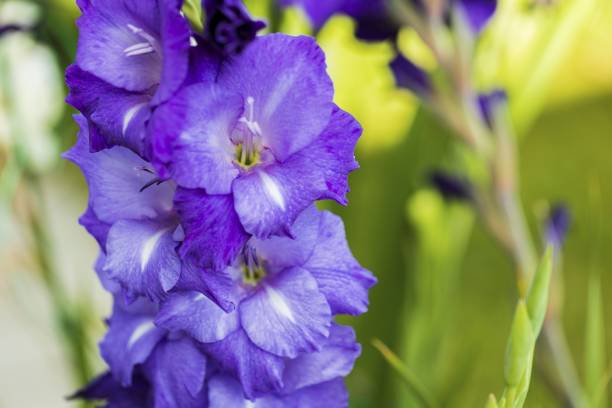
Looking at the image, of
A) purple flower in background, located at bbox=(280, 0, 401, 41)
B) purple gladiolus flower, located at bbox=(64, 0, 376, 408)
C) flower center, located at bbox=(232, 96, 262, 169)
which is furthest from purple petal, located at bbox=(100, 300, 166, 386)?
purple flower in background, located at bbox=(280, 0, 401, 41)

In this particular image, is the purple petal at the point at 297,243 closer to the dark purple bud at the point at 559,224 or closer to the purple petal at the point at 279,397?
the purple petal at the point at 279,397

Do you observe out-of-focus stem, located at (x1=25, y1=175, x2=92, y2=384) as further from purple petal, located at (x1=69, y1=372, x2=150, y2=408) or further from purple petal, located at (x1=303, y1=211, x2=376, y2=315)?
purple petal, located at (x1=303, y1=211, x2=376, y2=315)

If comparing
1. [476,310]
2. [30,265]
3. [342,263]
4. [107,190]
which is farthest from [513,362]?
[476,310]

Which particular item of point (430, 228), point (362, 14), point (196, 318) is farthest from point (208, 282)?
point (430, 228)

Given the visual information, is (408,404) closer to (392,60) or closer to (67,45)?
(392,60)

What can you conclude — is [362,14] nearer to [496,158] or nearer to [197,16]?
[496,158]
